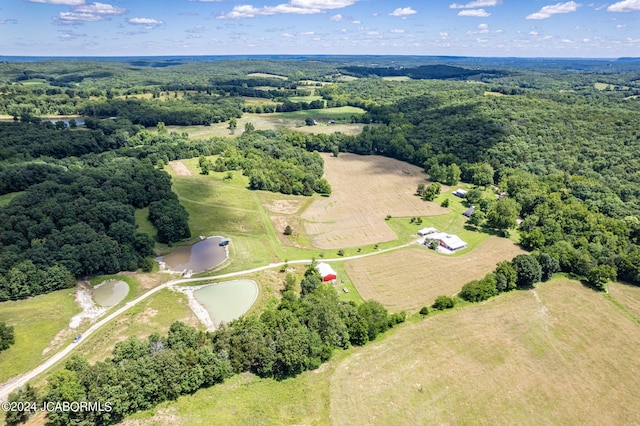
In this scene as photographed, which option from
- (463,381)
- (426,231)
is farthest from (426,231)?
(463,381)

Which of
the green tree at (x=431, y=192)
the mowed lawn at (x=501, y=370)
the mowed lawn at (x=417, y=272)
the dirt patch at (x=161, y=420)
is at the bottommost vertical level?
the mowed lawn at (x=501, y=370)

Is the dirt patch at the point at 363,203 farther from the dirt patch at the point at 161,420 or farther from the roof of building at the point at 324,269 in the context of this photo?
the dirt patch at the point at 161,420

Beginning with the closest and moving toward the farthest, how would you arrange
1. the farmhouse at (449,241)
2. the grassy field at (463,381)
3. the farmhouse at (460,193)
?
the grassy field at (463,381)
the farmhouse at (449,241)
the farmhouse at (460,193)

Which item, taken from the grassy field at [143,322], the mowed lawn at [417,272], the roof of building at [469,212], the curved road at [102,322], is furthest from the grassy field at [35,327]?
the roof of building at [469,212]

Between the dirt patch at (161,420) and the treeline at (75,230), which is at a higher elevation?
the treeline at (75,230)

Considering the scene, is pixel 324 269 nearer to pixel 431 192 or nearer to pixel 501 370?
pixel 501 370

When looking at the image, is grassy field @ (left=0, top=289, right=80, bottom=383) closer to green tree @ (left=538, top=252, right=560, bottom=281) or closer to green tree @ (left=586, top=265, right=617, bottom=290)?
green tree @ (left=538, top=252, right=560, bottom=281)
